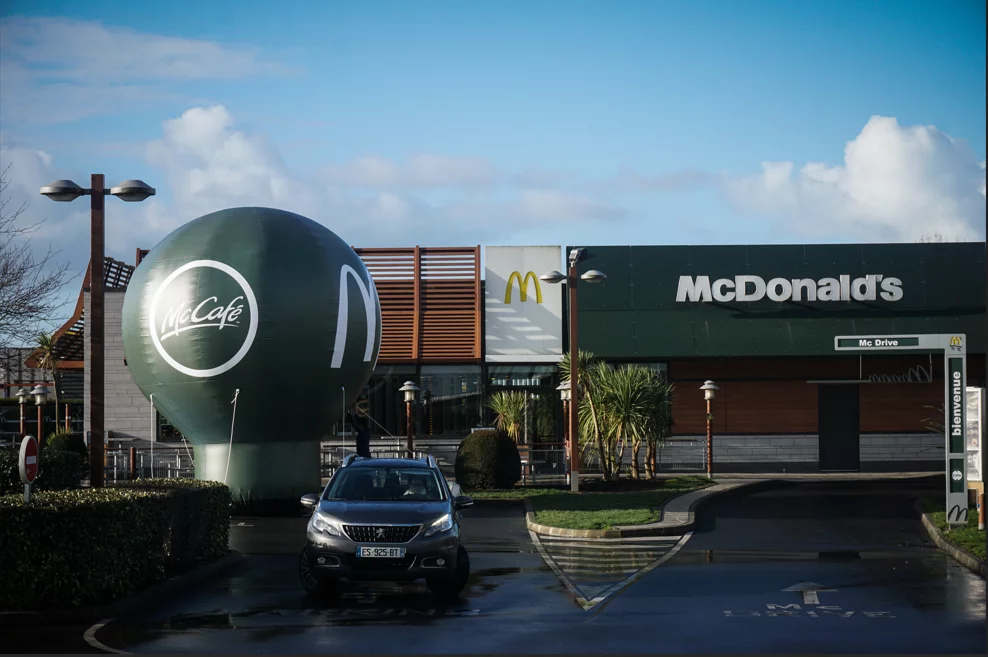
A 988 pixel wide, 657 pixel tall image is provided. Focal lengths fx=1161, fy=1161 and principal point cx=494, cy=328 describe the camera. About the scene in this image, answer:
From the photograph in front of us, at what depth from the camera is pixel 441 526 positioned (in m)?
12.9

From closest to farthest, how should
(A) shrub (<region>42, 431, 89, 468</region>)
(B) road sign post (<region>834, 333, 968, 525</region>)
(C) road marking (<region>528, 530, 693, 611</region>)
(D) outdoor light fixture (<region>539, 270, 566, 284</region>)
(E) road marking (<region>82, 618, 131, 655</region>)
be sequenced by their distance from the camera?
(E) road marking (<region>82, 618, 131, 655</region>) → (C) road marking (<region>528, 530, 693, 611</region>) → (B) road sign post (<region>834, 333, 968, 525</region>) → (D) outdoor light fixture (<region>539, 270, 566, 284</region>) → (A) shrub (<region>42, 431, 89, 468</region>)

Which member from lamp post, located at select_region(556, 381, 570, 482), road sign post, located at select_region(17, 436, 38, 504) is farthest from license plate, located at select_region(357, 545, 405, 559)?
lamp post, located at select_region(556, 381, 570, 482)

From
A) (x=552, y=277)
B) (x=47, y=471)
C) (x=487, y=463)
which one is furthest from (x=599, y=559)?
(x=487, y=463)

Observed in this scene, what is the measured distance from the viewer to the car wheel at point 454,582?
13.0 m

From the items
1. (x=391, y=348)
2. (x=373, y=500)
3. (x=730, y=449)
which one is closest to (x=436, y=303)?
(x=391, y=348)

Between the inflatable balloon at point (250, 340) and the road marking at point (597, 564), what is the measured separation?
17.2 feet

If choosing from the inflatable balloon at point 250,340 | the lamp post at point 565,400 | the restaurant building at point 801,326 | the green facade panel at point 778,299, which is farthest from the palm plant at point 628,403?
the inflatable balloon at point 250,340

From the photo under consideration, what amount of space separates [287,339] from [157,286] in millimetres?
2859

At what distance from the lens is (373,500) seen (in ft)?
44.7

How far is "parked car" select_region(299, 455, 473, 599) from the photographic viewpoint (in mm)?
12523

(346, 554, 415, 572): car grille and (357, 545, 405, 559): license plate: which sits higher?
(357, 545, 405, 559): license plate

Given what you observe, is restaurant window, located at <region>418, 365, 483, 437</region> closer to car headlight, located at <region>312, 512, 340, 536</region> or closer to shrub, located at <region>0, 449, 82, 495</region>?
shrub, located at <region>0, 449, 82, 495</region>

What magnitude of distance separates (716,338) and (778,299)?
244cm

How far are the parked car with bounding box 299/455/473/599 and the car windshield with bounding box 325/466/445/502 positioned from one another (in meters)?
0.05
